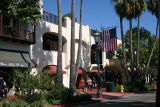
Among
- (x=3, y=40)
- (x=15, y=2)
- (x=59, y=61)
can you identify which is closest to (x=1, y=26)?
(x=3, y=40)

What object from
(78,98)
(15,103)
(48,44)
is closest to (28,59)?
(48,44)

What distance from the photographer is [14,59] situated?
1883 centimetres

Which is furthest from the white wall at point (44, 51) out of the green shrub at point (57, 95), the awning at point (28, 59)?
the green shrub at point (57, 95)

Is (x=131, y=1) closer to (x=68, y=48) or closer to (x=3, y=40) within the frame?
(x=68, y=48)

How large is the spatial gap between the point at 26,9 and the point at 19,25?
30.6 ft

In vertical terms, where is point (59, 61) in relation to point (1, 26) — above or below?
below

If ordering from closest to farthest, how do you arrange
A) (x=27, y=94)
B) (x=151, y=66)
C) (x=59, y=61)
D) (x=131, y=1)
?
(x=27, y=94), (x=59, y=61), (x=131, y=1), (x=151, y=66)

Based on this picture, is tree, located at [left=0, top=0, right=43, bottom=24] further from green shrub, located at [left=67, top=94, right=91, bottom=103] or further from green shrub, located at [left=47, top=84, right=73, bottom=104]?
green shrub, located at [left=67, top=94, right=91, bottom=103]

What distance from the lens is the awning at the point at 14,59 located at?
1778 centimetres

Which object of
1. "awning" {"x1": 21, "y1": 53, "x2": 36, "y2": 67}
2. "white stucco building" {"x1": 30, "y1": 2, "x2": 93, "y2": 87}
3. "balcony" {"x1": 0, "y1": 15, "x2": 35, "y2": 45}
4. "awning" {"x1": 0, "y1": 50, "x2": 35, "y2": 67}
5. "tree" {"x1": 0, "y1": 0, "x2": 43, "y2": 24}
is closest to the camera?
"tree" {"x1": 0, "y1": 0, "x2": 43, "y2": 24}

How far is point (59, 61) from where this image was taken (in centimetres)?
1697

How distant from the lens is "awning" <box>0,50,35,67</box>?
17777 millimetres

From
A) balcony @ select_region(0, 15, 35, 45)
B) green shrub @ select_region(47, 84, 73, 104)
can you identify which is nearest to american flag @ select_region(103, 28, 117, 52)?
balcony @ select_region(0, 15, 35, 45)

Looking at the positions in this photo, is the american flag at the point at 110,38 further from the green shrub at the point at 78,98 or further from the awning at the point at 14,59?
the green shrub at the point at 78,98
